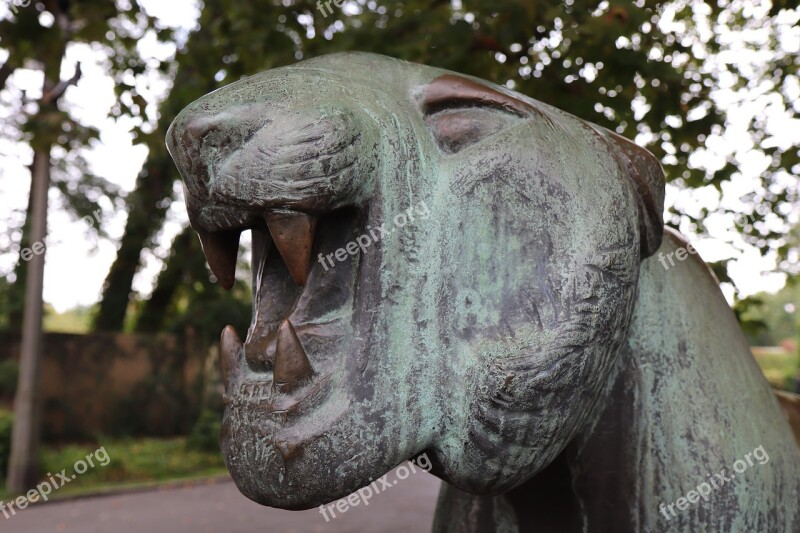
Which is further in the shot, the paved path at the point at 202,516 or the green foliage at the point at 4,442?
the green foliage at the point at 4,442

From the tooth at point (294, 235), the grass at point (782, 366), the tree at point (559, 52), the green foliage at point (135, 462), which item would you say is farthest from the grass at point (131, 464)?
the grass at point (782, 366)

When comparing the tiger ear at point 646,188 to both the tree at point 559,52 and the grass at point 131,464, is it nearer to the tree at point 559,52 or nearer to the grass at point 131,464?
the tree at point 559,52

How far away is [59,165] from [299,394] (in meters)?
10.5

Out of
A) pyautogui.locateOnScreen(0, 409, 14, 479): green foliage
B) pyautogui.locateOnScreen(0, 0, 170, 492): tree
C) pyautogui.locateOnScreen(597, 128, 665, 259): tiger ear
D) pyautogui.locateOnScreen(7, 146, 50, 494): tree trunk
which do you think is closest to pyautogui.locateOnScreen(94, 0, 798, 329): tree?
pyautogui.locateOnScreen(0, 0, 170, 492): tree

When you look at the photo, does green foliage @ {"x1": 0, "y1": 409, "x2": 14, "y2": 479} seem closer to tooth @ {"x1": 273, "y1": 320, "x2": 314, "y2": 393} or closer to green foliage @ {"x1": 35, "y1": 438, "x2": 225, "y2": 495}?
green foliage @ {"x1": 35, "y1": 438, "x2": 225, "y2": 495}

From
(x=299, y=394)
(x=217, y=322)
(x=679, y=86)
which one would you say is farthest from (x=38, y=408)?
(x=299, y=394)

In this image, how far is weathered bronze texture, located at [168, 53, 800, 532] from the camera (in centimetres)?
74

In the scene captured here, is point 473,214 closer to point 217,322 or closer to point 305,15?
point 305,15

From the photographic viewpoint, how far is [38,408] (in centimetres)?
788

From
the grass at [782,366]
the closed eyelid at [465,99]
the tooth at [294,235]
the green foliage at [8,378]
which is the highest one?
the closed eyelid at [465,99]

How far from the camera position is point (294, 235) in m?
0.73

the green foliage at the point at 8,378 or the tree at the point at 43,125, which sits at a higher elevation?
the tree at the point at 43,125

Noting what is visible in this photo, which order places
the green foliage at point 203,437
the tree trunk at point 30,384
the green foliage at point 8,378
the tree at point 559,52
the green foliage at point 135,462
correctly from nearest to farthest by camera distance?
the tree at point 559,52 < the tree trunk at point 30,384 < the green foliage at point 135,462 < the green foliage at point 8,378 < the green foliage at point 203,437

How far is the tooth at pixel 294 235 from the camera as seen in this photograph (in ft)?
2.37
